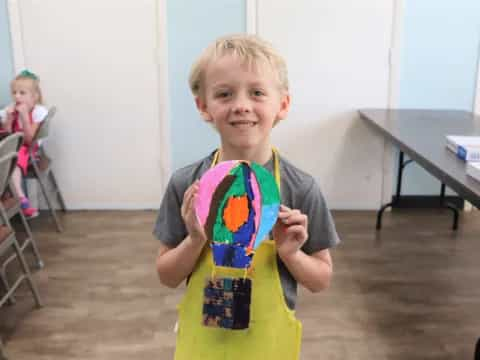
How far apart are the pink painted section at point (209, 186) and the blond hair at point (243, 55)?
21 centimetres

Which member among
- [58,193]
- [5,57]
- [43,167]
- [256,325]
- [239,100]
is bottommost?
[58,193]

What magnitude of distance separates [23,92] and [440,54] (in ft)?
9.79

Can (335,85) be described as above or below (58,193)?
above

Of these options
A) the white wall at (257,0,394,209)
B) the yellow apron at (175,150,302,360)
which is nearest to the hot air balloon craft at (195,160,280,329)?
the yellow apron at (175,150,302,360)

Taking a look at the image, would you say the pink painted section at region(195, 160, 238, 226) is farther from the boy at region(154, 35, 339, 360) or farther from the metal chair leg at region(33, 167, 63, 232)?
the metal chair leg at region(33, 167, 63, 232)

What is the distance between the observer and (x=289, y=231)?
0.94 metres

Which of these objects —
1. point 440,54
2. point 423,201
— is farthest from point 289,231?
point 423,201

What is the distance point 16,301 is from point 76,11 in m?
2.09

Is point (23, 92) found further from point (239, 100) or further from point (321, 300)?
point (239, 100)

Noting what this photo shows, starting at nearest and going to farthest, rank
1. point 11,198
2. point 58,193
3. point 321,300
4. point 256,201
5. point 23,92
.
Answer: point 256,201, point 321,300, point 11,198, point 23,92, point 58,193

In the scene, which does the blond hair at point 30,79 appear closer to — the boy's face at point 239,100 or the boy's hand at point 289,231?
the boy's face at point 239,100

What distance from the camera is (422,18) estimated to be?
3793 mm

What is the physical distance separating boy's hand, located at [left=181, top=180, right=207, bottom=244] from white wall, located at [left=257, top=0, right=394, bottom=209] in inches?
121

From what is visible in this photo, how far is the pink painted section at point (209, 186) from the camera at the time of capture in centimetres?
91
